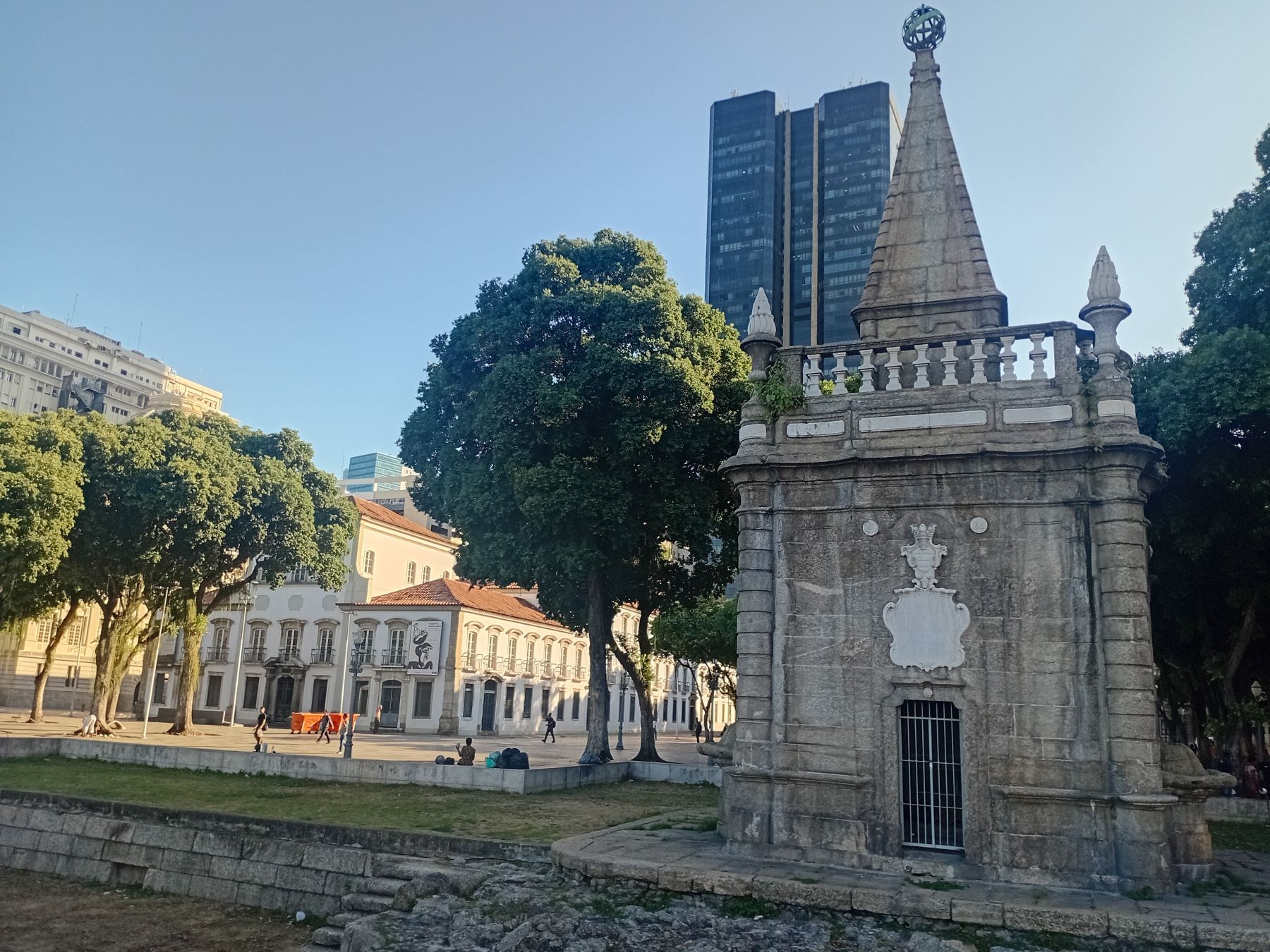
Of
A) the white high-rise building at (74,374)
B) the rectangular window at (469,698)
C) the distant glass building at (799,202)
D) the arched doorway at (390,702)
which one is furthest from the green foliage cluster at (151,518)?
the distant glass building at (799,202)

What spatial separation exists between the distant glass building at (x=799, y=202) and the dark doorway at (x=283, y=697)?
60680mm

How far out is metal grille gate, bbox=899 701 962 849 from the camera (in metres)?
12.2

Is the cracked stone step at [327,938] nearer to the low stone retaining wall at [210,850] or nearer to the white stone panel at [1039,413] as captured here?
the low stone retaining wall at [210,850]

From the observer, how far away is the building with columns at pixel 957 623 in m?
11.6

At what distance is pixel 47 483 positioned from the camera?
2781cm

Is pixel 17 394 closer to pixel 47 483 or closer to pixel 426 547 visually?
pixel 426 547

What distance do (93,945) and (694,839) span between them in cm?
852

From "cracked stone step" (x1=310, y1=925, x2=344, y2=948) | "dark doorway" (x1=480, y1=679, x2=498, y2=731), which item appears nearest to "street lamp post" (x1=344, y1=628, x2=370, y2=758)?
"dark doorway" (x1=480, y1=679, x2=498, y2=731)

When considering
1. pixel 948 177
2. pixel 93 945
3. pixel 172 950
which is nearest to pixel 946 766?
pixel 948 177

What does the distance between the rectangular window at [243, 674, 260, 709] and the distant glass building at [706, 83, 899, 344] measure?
61235 millimetres

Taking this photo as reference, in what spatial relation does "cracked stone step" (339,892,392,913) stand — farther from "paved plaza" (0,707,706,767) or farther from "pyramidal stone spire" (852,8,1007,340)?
"paved plaza" (0,707,706,767)

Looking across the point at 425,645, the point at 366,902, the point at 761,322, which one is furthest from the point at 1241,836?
the point at 425,645

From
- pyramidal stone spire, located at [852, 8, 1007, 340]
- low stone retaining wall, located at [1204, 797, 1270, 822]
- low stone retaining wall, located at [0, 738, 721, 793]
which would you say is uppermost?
pyramidal stone spire, located at [852, 8, 1007, 340]

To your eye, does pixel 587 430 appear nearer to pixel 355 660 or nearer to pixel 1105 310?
pixel 1105 310
